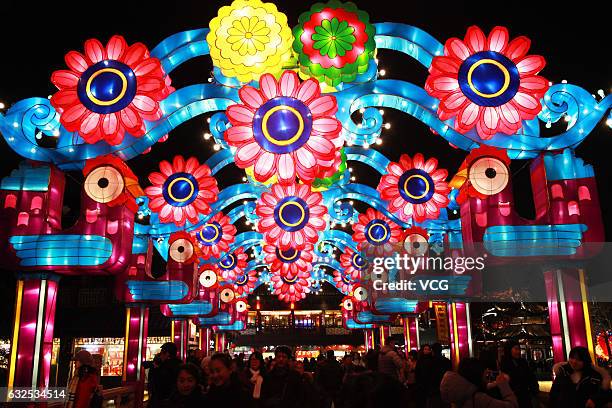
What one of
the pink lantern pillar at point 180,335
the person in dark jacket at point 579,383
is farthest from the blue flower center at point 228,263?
the person in dark jacket at point 579,383

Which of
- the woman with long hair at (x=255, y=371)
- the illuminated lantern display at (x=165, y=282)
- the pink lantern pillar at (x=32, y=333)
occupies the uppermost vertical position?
the illuminated lantern display at (x=165, y=282)

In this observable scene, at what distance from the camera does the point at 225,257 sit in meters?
20.5

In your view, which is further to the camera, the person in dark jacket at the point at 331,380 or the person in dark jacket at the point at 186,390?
the person in dark jacket at the point at 331,380

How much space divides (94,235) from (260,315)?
46.3m

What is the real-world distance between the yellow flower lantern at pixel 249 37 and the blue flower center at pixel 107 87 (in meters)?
1.19

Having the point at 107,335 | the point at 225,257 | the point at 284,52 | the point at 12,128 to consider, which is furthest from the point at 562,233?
the point at 107,335

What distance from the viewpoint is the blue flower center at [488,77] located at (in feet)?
22.3

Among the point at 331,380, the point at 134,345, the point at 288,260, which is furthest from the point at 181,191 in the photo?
the point at 134,345

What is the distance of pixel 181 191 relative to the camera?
10.7m

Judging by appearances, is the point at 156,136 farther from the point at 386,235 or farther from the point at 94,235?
the point at 386,235

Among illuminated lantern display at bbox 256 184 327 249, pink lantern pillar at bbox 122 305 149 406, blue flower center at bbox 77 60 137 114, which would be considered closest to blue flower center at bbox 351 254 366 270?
pink lantern pillar at bbox 122 305 149 406

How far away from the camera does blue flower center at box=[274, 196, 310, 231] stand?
10789 mm

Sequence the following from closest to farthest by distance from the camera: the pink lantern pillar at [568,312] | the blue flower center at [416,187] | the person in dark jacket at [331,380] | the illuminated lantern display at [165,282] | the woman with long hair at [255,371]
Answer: the woman with long hair at [255,371], the pink lantern pillar at [568,312], the person in dark jacket at [331,380], the blue flower center at [416,187], the illuminated lantern display at [165,282]

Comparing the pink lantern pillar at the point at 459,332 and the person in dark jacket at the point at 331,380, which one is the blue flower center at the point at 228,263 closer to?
the pink lantern pillar at the point at 459,332
